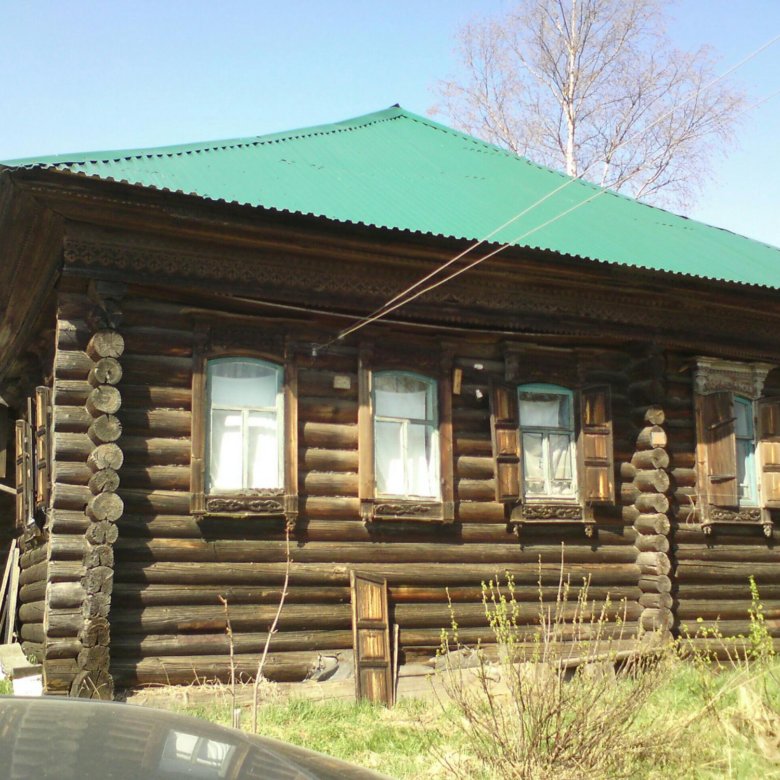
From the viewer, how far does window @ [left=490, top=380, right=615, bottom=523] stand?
10375 mm

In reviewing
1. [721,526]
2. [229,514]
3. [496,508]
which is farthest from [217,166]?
[721,526]

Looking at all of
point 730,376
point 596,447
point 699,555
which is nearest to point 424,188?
point 596,447

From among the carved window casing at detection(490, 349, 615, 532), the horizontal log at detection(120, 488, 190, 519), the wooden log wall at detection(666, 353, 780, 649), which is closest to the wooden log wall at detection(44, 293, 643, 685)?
the horizontal log at detection(120, 488, 190, 519)

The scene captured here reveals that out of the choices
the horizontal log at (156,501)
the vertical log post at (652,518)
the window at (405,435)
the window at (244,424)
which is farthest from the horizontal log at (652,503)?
the horizontal log at (156,501)

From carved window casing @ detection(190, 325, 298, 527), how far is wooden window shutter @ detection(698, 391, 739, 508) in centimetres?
486

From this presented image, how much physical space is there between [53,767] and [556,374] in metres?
8.97

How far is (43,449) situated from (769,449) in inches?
315

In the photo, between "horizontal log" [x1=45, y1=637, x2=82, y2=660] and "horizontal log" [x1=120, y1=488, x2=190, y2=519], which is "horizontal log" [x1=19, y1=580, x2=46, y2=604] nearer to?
"horizontal log" [x1=45, y1=637, x2=82, y2=660]

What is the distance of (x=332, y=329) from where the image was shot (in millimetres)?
9844

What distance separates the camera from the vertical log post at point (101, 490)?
822 cm

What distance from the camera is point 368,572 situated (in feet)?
31.3

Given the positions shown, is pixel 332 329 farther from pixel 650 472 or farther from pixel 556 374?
pixel 650 472

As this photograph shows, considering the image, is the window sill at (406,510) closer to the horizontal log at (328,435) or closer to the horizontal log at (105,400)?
the horizontal log at (328,435)

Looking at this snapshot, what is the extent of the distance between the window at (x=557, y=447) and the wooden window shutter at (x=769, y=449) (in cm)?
231
